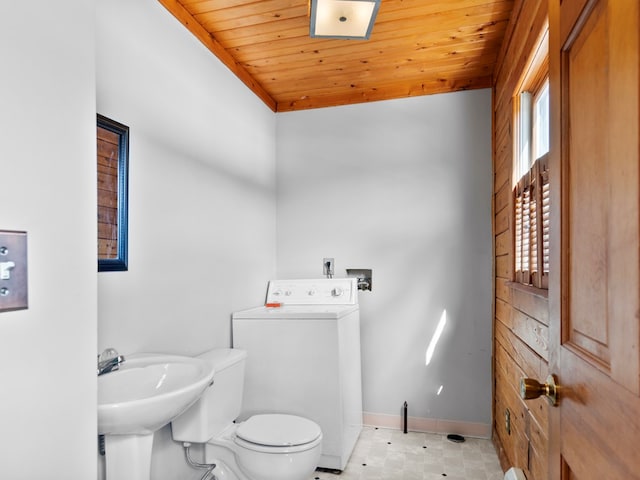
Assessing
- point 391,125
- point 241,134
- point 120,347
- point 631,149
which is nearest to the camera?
point 631,149

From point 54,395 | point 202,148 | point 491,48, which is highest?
point 491,48

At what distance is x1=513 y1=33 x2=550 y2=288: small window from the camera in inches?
62.0

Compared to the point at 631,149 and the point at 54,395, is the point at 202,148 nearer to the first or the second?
the point at 54,395

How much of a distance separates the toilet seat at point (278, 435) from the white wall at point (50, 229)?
1.01 metres

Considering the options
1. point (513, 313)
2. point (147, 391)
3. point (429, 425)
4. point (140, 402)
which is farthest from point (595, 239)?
point (429, 425)

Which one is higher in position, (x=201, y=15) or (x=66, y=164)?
(x=201, y=15)

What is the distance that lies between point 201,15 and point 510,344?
7.76 ft

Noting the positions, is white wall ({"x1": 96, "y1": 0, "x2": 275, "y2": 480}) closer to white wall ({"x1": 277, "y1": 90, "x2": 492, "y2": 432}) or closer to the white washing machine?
the white washing machine

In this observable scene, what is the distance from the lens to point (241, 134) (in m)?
2.84

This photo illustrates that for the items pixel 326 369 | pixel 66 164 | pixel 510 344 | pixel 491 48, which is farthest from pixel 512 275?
pixel 66 164

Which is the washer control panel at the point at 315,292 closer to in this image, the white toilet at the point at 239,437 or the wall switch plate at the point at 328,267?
the wall switch plate at the point at 328,267

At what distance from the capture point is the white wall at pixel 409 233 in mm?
2988

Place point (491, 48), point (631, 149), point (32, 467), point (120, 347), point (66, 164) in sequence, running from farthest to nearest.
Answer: point (491, 48), point (120, 347), point (66, 164), point (32, 467), point (631, 149)

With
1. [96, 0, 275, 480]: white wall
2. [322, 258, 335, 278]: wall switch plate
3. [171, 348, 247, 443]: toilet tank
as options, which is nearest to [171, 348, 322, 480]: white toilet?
[171, 348, 247, 443]: toilet tank
